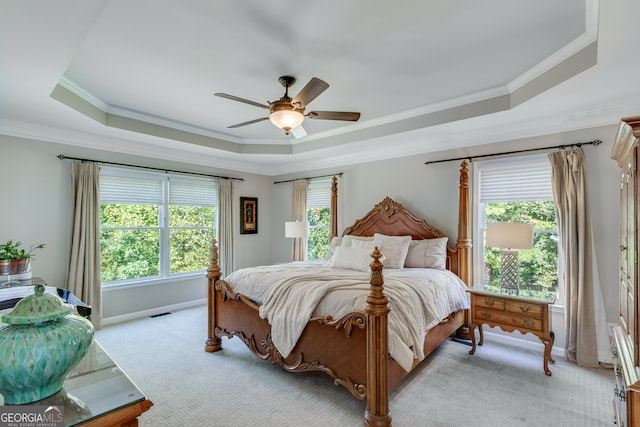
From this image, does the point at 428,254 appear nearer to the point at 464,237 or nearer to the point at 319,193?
the point at 464,237

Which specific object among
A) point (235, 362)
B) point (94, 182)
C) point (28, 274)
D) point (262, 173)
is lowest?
point (235, 362)

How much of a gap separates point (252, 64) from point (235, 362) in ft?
9.27

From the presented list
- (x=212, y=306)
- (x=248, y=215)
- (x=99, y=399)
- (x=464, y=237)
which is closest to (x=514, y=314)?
(x=464, y=237)

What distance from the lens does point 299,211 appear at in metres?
5.80

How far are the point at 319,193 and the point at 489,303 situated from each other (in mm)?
3286

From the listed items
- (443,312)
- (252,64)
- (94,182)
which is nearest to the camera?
(252,64)

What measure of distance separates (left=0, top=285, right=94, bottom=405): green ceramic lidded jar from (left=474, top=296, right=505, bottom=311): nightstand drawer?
10.9 ft

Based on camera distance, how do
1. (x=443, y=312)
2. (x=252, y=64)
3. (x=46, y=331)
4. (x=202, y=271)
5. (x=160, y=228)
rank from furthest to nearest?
(x=202, y=271), (x=160, y=228), (x=443, y=312), (x=252, y=64), (x=46, y=331)

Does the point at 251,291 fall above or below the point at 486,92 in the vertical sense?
below

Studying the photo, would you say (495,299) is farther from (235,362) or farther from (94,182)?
(94,182)

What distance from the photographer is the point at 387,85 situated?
3148mm

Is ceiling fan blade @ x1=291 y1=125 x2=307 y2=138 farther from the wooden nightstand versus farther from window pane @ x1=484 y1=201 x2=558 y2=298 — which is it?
window pane @ x1=484 y1=201 x2=558 y2=298

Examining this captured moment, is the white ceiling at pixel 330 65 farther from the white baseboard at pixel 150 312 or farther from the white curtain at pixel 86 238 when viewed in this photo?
the white baseboard at pixel 150 312

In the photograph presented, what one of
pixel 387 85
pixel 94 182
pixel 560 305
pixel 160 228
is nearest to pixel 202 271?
pixel 160 228
